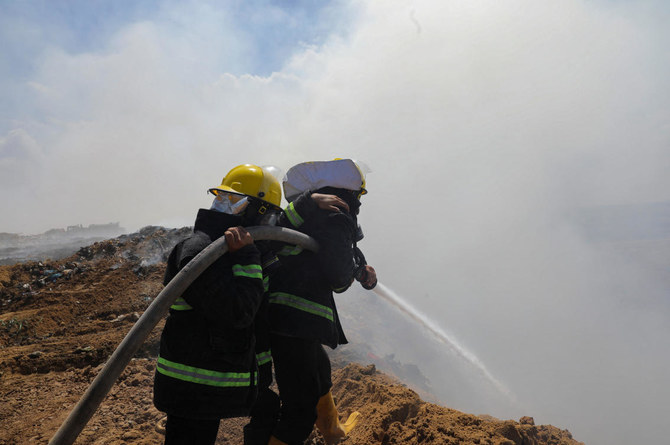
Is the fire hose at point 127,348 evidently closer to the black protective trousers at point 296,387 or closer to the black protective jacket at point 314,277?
the black protective jacket at point 314,277

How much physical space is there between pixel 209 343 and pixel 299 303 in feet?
1.98

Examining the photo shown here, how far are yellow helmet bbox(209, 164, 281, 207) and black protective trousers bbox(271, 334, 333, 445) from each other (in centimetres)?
85

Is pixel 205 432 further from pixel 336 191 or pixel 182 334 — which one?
pixel 336 191

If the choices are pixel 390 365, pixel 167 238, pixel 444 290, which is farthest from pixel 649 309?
pixel 167 238

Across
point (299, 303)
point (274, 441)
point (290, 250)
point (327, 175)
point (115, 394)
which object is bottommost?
point (115, 394)

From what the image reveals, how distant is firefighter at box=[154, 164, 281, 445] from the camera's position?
1602 mm

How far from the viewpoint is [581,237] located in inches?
1647

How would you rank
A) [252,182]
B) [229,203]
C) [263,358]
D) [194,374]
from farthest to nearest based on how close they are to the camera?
1. [263,358]
2. [252,182]
3. [229,203]
4. [194,374]

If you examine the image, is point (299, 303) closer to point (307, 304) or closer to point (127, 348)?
point (307, 304)

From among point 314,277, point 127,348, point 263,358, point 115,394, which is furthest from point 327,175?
point 115,394

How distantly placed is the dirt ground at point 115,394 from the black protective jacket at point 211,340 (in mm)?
1383

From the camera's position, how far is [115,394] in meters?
3.12

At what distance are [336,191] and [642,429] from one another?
73.9 ft

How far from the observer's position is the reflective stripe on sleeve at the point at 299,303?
6.97 feet
